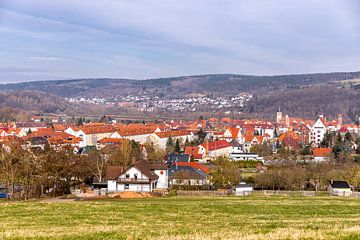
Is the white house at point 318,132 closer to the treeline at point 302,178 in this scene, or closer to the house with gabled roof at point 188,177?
the treeline at point 302,178

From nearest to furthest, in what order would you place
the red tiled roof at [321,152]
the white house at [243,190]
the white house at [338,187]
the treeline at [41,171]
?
the treeline at [41,171], the white house at [243,190], the white house at [338,187], the red tiled roof at [321,152]

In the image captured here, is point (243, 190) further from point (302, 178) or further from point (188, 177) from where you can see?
point (302, 178)

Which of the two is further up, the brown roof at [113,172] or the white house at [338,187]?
the brown roof at [113,172]

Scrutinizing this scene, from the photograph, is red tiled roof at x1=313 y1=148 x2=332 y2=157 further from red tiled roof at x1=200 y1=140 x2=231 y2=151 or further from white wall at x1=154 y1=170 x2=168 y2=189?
white wall at x1=154 y1=170 x2=168 y2=189

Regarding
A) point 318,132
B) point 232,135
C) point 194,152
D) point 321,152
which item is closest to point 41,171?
point 194,152

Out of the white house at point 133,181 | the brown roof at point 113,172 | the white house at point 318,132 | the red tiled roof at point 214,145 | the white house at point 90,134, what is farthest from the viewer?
the white house at point 318,132

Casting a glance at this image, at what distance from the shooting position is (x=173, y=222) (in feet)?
47.0

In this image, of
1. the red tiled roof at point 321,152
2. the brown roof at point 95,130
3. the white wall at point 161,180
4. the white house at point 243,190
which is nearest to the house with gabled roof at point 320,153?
the red tiled roof at point 321,152

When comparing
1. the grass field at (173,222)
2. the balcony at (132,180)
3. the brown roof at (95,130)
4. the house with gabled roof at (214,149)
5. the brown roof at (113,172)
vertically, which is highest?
the grass field at (173,222)

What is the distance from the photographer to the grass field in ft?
34.7

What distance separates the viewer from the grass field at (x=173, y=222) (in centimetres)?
1058

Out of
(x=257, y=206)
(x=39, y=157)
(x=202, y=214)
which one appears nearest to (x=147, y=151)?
(x=39, y=157)

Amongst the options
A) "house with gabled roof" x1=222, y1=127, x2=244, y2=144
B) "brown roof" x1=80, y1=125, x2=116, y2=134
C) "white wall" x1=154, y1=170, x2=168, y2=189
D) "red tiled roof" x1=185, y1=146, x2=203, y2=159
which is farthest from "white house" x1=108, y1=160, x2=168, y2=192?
"house with gabled roof" x1=222, y1=127, x2=244, y2=144

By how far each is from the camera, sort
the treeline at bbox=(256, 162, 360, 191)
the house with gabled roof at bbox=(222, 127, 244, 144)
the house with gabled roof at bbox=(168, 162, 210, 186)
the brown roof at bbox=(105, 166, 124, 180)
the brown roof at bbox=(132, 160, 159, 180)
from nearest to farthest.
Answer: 1. the brown roof at bbox=(105, 166, 124, 180)
2. the brown roof at bbox=(132, 160, 159, 180)
3. the treeline at bbox=(256, 162, 360, 191)
4. the house with gabled roof at bbox=(168, 162, 210, 186)
5. the house with gabled roof at bbox=(222, 127, 244, 144)
